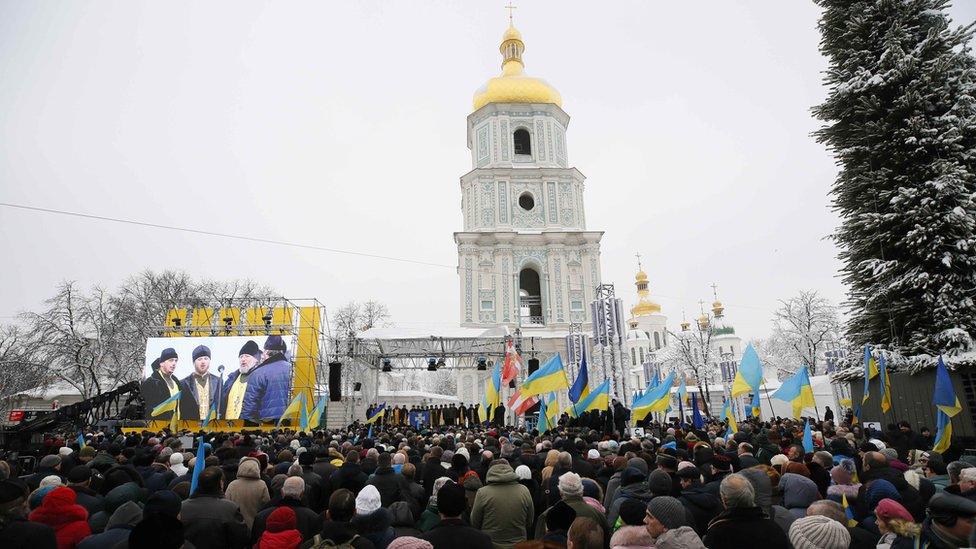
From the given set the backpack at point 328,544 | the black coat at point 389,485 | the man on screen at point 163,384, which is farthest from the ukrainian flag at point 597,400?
the man on screen at point 163,384

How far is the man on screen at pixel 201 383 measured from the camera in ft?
90.9

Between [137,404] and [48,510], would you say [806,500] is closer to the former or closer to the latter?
[48,510]

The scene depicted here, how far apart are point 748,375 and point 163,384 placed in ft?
83.8

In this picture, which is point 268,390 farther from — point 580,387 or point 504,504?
point 504,504

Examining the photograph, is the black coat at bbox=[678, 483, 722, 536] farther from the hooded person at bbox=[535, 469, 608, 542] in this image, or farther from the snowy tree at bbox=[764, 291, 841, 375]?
the snowy tree at bbox=[764, 291, 841, 375]

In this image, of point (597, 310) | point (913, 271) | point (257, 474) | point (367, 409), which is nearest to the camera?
point (257, 474)

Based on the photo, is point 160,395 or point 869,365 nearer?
point 869,365

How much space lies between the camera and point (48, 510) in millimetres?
4551

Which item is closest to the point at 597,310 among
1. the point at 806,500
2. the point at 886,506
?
the point at 806,500

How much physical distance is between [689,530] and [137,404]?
101 feet

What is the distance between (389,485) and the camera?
21.4 ft

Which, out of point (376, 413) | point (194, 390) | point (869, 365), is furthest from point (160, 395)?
point (869, 365)

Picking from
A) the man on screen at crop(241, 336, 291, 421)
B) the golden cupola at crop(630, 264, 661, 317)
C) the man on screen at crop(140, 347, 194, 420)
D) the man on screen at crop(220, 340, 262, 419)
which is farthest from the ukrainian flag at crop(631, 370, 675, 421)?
the golden cupola at crop(630, 264, 661, 317)

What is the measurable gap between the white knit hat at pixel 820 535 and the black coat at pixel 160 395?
2896cm
